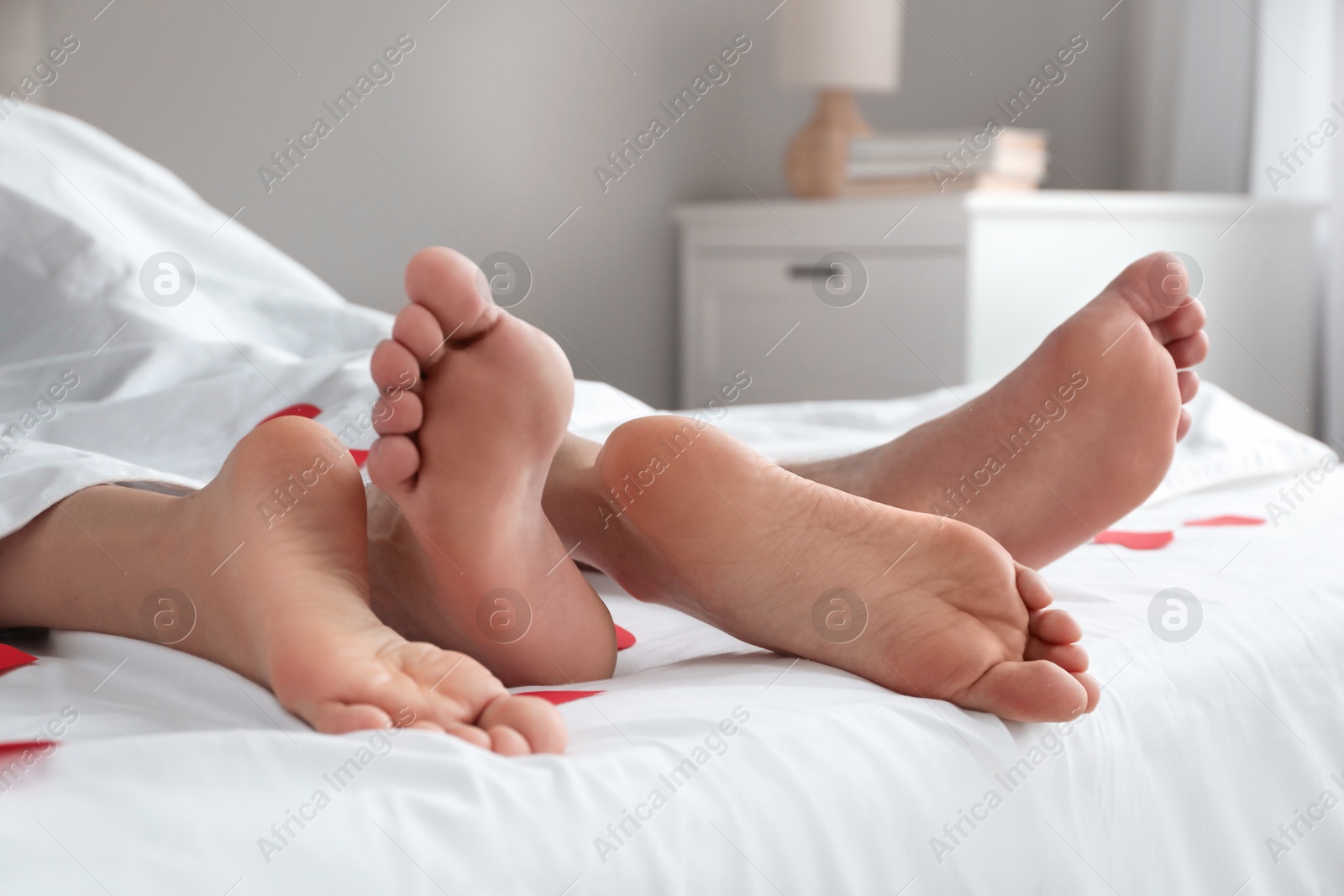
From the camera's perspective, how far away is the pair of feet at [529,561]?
49 cm

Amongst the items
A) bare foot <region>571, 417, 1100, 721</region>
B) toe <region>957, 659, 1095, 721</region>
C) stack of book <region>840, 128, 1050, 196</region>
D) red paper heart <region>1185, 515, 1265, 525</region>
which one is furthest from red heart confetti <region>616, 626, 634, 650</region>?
stack of book <region>840, 128, 1050, 196</region>

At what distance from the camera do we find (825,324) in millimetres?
2123

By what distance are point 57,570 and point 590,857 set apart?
36cm

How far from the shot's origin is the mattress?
40 centimetres

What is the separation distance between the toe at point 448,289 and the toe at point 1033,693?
0.94 ft

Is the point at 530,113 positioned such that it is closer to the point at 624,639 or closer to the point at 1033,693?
the point at 624,639

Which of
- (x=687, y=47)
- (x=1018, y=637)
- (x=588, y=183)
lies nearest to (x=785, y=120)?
(x=687, y=47)

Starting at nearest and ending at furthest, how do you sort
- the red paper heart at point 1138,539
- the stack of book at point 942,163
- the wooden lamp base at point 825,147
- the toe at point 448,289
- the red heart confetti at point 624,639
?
the toe at point 448,289 → the red heart confetti at point 624,639 → the red paper heart at point 1138,539 → the stack of book at point 942,163 → the wooden lamp base at point 825,147

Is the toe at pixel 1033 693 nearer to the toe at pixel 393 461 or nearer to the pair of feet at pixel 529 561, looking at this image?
the pair of feet at pixel 529 561

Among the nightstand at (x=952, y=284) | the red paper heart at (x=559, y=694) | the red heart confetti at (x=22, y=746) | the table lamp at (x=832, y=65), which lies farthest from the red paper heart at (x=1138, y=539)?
the table lamp at (x=832, y=65)

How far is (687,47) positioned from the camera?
8.23 ft

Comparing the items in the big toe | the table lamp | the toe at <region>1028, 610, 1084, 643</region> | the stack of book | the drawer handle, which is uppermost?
the table lamp

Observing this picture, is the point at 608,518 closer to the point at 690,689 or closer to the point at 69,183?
the point at 690,689

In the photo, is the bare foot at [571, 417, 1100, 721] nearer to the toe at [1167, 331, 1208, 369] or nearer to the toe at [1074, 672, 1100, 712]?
the toe at [1074, 672, 1100, 712]
